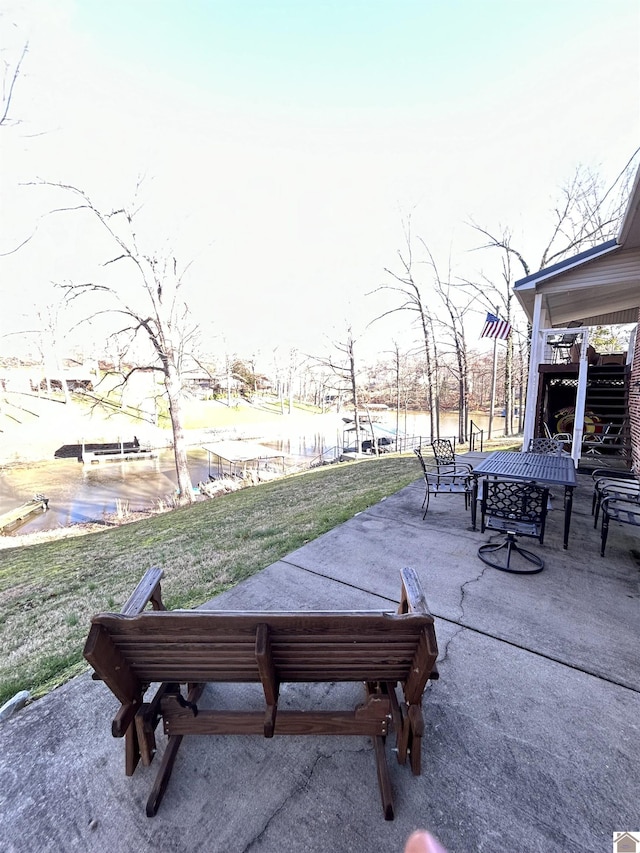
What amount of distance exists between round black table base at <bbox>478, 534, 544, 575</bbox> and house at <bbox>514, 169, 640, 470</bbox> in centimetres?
386

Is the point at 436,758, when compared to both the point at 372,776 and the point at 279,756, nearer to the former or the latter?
the point at 372,776

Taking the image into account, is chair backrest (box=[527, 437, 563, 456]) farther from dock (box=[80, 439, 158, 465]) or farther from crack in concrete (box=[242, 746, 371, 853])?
dock (box=[80, 439, 158, 465])

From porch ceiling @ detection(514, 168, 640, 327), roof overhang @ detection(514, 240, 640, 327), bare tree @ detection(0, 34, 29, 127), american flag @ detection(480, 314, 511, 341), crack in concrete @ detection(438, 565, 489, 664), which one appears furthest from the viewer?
american flag @ detection(480, 314, 511, 341)

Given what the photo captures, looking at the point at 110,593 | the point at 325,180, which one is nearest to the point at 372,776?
the point at 110,593

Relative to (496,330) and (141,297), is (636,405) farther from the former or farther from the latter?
(141,297)

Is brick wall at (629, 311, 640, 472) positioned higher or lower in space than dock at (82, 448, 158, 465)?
higher

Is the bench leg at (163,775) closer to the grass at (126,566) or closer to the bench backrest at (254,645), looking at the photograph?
the bench backrest at (254,645)

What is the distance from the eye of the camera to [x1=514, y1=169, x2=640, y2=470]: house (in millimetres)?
5910

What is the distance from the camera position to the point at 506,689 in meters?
2.10

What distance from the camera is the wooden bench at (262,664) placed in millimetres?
1415

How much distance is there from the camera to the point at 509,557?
351cm

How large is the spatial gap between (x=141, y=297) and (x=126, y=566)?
1006 cm

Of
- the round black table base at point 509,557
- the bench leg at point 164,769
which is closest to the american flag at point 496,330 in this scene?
the round black table base at point 509,557

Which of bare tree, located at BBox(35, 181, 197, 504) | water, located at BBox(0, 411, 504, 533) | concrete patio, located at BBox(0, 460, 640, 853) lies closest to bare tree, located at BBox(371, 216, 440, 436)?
water, located at BBox(0, 411, 504, 533)
